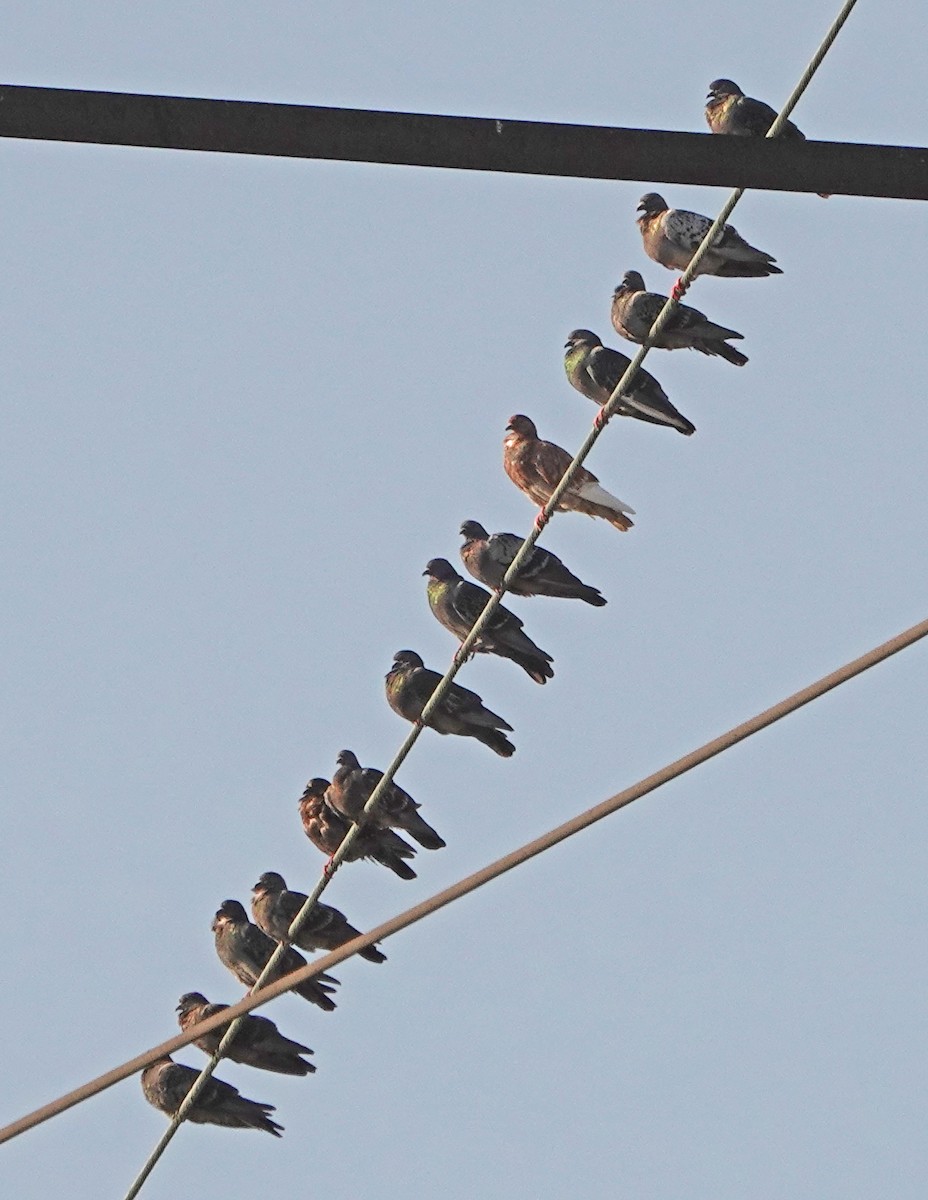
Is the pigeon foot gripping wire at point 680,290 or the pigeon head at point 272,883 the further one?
the pigeon head at point 272,883

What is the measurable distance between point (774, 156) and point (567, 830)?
4.23ft

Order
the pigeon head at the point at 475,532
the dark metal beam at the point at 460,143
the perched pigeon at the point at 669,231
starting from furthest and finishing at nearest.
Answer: the pigeon head at the point at 475,532
the perched pigeon at the point at 669,231
the dark metal beam at the point at 460,143

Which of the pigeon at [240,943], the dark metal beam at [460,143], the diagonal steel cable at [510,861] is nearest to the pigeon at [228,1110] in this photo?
the pigeon at [240,943]

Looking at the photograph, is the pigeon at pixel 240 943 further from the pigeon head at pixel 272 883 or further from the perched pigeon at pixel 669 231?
the perched pigeon at pixel 669 231

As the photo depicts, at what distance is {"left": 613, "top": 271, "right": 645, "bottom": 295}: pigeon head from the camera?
9.71 meters

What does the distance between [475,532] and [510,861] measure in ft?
19.9

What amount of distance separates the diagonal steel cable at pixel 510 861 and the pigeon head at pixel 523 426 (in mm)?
5688

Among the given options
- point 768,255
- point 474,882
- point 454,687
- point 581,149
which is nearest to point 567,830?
point 474,882

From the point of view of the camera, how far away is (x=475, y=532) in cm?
1052

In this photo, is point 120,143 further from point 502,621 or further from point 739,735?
point 502,621

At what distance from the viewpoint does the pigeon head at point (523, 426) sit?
10773mm

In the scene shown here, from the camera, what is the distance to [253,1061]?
9547 mm

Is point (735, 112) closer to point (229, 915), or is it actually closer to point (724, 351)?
point (724, 351)

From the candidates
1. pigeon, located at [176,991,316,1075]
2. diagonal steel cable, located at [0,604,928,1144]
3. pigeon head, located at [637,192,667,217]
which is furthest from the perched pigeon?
diagonal steel cable, located at [0,604,928,1144]
